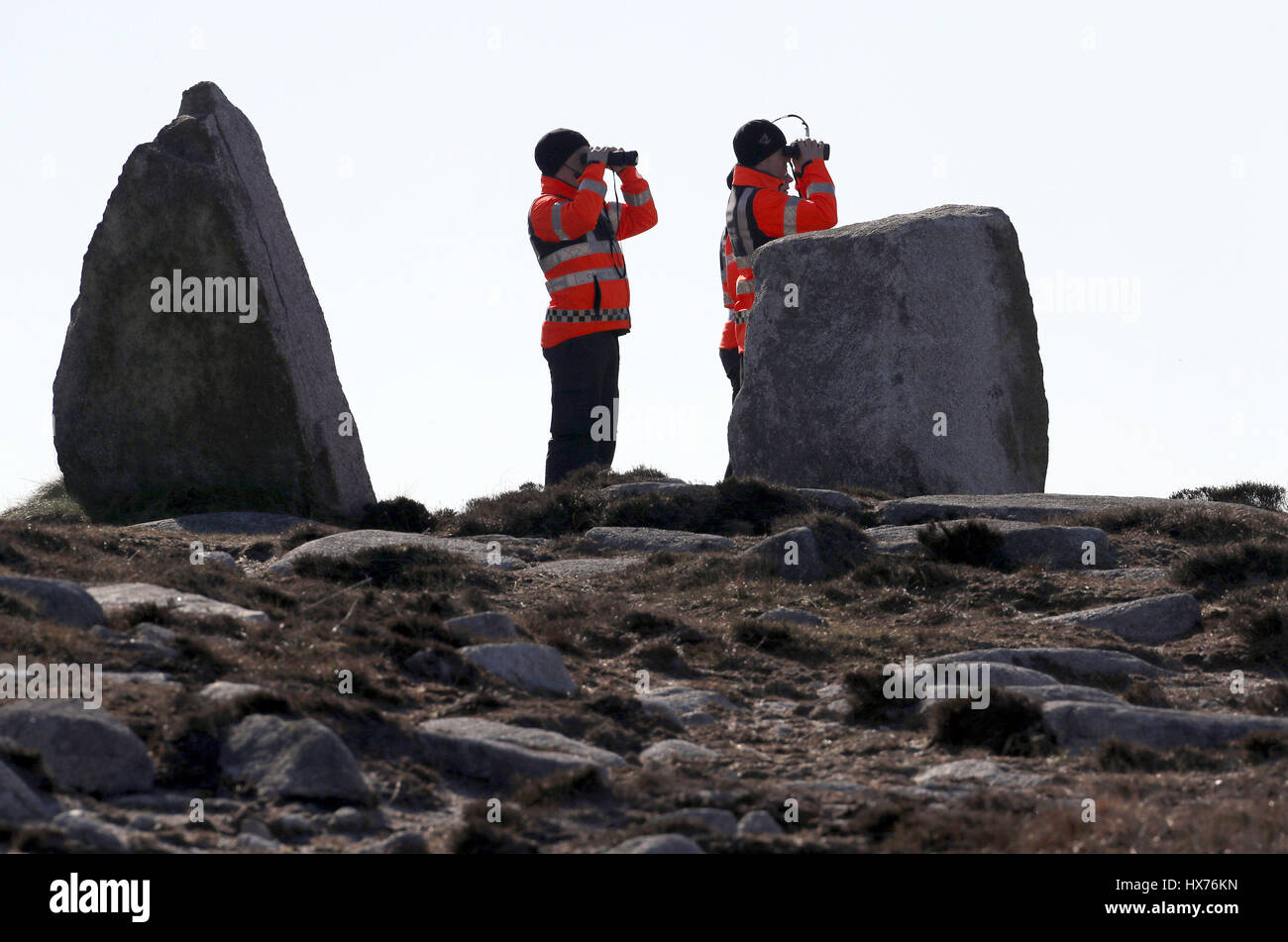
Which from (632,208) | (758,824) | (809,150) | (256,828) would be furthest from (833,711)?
(809,150)

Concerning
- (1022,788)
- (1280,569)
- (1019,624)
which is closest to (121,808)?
(1022,788)

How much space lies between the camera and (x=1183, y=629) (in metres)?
9.20

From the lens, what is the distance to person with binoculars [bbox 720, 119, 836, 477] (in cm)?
1516

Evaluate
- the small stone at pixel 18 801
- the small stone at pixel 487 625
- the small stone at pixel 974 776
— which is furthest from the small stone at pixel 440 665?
the small stone at pixel 18 801

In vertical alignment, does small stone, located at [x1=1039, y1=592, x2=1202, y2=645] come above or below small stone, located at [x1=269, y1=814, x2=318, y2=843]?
above

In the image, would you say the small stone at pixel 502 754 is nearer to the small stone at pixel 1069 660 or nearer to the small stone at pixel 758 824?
the small stone at pixel 758 824

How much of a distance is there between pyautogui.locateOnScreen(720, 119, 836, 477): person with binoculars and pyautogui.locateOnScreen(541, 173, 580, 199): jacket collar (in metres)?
1.83

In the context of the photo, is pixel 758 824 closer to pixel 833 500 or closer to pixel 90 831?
pixel 90 831

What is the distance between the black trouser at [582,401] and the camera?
47.8 ft

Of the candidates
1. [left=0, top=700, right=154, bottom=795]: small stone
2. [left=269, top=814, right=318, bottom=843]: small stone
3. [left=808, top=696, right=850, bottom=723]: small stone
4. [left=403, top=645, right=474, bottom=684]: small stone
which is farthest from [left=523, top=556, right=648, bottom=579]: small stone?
[left=269, top=814, right=318, bottom=843]: small stone

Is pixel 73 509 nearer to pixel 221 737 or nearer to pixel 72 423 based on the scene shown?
pixel 72 423

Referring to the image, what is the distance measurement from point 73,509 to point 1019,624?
24.5ft

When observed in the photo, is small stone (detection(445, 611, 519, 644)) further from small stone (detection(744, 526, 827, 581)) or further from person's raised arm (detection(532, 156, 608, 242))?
person's raised arm (detection(532, 156, 608, 242))
